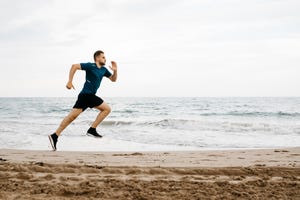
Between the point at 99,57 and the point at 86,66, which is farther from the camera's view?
the point at 99,57

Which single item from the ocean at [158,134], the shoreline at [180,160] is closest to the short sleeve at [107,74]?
the shoreline at [180,160]

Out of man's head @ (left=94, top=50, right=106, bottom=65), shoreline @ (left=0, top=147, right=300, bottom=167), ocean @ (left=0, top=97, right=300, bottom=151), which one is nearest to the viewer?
shoreline @ (left=0, top=147, right=300, bottom=167)

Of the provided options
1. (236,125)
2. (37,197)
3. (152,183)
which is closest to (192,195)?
(152,183)

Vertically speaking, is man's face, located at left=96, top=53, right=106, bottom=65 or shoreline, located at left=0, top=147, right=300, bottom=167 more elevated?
man's face, located at left=96, top=53, right=106, bottom=65

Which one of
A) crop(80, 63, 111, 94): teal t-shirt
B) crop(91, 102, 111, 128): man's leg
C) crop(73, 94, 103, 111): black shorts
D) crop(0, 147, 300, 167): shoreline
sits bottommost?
crop(0, 147, 300, 167): shoreline

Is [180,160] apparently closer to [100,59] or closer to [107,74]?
[107,74]

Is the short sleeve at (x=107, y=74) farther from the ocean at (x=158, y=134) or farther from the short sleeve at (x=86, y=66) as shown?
the ocean at (x=158, y=134)

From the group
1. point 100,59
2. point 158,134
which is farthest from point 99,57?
point 158,134

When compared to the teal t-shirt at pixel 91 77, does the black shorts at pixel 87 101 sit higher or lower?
lower

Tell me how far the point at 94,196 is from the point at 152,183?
77 cm

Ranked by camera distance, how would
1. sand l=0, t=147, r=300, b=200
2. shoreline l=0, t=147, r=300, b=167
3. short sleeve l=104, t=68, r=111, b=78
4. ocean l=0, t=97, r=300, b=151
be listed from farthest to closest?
ocean l=0, t=97, r=300, b=151 < short sleeve l=104, t=68, r=111, b=78 < shoreline l=0, t=147, r=300, b=167 < sand l=0, t=147, r=300, b=200

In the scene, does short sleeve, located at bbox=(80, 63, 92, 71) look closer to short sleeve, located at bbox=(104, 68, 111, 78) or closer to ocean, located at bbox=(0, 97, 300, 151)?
short sleeve, located at bbox=(104, 68, 111, 78)

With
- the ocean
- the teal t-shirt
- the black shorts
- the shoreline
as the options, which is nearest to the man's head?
the teal t-shirt

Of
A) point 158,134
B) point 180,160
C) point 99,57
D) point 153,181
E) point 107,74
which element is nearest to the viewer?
point 153,181
